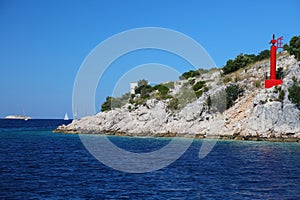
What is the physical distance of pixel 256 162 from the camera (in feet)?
101

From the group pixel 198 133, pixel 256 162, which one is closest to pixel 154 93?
pixel 198 133

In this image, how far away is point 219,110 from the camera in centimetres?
6256

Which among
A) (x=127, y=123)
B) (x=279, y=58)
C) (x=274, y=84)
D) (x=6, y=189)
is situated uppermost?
(x=279, y=58)

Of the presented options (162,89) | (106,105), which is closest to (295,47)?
(162,89)

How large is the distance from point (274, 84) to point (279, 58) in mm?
18534

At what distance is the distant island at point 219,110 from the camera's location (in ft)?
172

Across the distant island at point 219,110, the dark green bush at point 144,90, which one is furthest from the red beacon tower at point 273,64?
the dark green bush at point 144,90

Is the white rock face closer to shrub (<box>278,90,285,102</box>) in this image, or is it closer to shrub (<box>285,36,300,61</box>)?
shrub (<box>278,90,285,102</box>)

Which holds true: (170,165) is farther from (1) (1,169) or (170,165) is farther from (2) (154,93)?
(2) (154,93)

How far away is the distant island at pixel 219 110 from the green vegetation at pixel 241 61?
10.3 inches

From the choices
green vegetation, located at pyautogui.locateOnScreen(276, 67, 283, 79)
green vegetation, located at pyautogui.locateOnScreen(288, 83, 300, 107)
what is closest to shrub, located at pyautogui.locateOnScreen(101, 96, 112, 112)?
green vegetation, located at pyautogui.locateOnScreen(276, 67, 283, 79)

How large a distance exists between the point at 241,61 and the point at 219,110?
1059 inches

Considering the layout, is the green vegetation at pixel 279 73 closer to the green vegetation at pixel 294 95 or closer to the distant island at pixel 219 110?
the distant island at pixel 219 110

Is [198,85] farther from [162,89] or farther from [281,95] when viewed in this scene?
[281,95]
